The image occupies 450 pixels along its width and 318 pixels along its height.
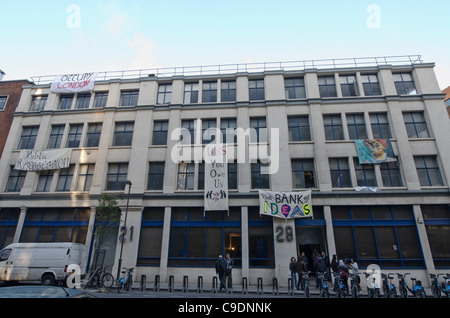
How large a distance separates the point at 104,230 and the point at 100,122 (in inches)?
429

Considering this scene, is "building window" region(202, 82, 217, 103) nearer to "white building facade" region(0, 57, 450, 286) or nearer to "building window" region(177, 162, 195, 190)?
"white building facade" region(0, 57, 450, 286)

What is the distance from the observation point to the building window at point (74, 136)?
24.5m

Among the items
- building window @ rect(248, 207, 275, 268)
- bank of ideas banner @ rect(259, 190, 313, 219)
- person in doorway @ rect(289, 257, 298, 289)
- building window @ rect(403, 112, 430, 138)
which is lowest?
person in doorway @ rect(289, 257, 298, 289)

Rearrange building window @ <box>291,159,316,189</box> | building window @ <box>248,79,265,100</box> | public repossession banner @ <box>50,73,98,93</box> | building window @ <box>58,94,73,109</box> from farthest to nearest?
building window @ <box>58,94,73,109</box> < public repossession banner @ <box>50,73,98,93</box> < building window @ <box>248,79,265,100</box> < building window @ <box>291,159,316,189</box>

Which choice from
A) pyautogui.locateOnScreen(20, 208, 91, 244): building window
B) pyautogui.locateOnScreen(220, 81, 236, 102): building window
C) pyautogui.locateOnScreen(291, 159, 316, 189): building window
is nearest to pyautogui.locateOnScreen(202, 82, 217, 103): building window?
pyautogui.locateOnScreen(220, 81, 236, 102): building window

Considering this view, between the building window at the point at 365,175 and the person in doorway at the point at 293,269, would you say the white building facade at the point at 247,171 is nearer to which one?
the building window at the point at 365,175

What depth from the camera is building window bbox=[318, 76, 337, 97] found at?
2361cm

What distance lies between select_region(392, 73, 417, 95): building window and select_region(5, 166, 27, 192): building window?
3536cm

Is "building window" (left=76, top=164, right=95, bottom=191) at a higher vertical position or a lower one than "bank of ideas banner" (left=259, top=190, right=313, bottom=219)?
higher

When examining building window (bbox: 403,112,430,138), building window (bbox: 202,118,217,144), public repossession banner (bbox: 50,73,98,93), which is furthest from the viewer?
public repossession banner (bbox: 50,73,98,93)

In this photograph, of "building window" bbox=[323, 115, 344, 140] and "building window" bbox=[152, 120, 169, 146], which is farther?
"building window" bbox=[152, 120, 169, 146]

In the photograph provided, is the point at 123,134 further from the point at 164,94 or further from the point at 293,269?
the point at 293,269

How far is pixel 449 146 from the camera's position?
2038 centimetres
